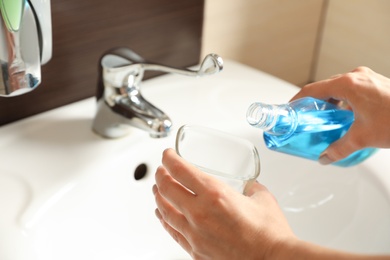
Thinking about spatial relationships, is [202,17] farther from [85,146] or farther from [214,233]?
[214,233]

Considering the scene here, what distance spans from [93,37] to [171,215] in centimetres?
29

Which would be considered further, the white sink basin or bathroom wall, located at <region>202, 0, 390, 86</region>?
bathroom wall, located at <region>202, 0, 390, 86</region>

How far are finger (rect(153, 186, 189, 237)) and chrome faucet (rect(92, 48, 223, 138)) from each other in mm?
130

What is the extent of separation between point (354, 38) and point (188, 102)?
336 mm

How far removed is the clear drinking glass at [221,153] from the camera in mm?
581

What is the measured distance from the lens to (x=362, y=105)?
1.99ft

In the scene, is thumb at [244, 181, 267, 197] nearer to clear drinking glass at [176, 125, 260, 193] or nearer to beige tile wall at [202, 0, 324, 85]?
clear drinking glass at [176, 125, 260, 193]

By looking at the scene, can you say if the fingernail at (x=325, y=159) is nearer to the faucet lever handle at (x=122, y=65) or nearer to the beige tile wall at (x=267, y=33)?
the faucet lever handle at (x=122, y=65)

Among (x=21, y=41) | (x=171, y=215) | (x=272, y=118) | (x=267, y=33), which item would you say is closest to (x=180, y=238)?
(x=171, y=215)

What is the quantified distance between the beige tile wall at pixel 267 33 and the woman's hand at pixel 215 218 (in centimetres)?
38

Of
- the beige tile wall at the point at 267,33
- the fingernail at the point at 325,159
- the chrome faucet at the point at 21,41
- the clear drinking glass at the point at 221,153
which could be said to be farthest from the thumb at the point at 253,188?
the beige tile wall at the point at 267,33

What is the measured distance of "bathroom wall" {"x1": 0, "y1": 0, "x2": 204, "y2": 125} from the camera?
704 mm

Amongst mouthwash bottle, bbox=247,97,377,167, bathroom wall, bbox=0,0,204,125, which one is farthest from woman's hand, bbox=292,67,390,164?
bathroom wall, bbox=0,0,204,125

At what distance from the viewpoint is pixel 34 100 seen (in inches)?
→ 28.3
